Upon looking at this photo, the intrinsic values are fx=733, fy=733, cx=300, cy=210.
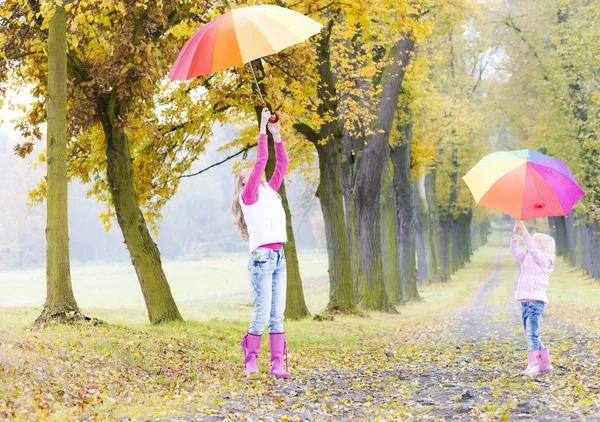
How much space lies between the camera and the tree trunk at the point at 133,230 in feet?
43.2

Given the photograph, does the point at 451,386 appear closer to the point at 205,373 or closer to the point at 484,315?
the point at 205,373

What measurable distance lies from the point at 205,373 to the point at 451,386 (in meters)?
2.91

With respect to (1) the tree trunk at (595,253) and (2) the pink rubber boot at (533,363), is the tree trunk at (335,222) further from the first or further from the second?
(1) the tree trunk at (595,253)

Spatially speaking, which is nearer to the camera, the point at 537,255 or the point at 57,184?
the point at 537,255

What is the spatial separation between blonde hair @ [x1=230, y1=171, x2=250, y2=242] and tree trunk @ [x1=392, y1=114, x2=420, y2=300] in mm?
19080

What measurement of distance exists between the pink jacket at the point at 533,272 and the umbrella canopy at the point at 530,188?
0.37 m

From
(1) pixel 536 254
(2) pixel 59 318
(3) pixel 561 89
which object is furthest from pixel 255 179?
(3) pixel 561 89

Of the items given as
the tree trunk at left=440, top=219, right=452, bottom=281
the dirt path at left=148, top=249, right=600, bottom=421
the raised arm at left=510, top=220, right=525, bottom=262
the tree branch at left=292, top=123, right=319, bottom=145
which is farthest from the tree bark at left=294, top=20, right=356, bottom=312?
the tree trunk at left=440, top=219, right=452, bottom=281

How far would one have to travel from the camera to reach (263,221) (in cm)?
754

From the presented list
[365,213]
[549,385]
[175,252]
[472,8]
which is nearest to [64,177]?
[549,385]

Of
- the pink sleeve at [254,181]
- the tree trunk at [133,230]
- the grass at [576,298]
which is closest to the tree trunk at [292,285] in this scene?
the tree trunk at [133,230]

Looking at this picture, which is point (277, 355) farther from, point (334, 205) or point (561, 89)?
point (561, 89)

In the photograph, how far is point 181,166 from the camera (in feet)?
54.6

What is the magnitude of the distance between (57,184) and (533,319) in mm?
6833
